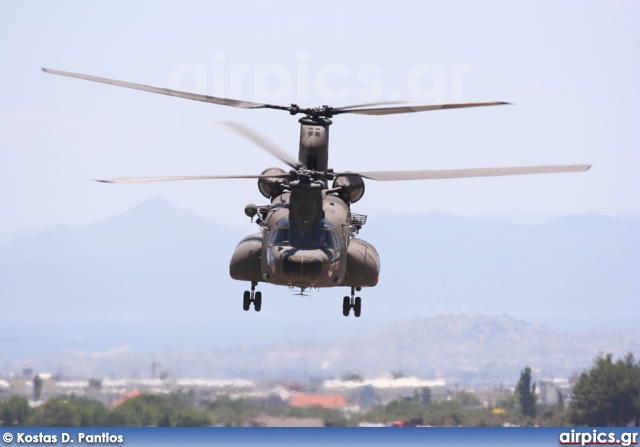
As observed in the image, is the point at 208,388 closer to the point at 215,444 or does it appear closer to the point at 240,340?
the point at 215,444

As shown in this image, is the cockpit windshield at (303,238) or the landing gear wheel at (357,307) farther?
the landing gear wheel at (357,307)

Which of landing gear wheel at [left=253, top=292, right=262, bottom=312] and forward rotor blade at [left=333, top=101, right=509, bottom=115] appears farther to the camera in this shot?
landing gear wheel at [left=253, top=292, right=262, bottom=312]

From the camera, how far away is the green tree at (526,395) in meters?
71.1

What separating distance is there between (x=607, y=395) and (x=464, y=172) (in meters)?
41.3

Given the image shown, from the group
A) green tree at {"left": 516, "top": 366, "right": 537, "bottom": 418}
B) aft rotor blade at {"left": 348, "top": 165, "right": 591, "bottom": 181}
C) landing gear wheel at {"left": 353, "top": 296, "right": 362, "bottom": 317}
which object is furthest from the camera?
green tree at {"left": 516, "top": 366, "right": 537, "bottom": 418}

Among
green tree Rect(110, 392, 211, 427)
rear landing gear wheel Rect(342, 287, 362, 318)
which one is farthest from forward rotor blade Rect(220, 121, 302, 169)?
green tree Rect(110, 392, 211, 427)

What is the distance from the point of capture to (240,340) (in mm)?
69750

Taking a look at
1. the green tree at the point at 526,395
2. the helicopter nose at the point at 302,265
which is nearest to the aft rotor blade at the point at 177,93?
the helicopter nose at the point at 302,265

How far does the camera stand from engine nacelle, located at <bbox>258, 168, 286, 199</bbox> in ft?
127

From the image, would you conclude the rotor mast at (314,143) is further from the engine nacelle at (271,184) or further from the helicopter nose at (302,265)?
the helicopter nose at (302,265)

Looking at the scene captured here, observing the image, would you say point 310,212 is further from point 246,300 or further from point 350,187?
point 246,300

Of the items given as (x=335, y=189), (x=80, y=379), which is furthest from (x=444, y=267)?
(x=335, y=189)

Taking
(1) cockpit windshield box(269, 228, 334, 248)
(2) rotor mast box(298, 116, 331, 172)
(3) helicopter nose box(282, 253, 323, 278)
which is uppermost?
(2) rotor mast box(298, 116, 331, 172)

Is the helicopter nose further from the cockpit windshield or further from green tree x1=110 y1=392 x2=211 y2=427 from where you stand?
green tree x1=110 y1=392 x2=211 y2=427
